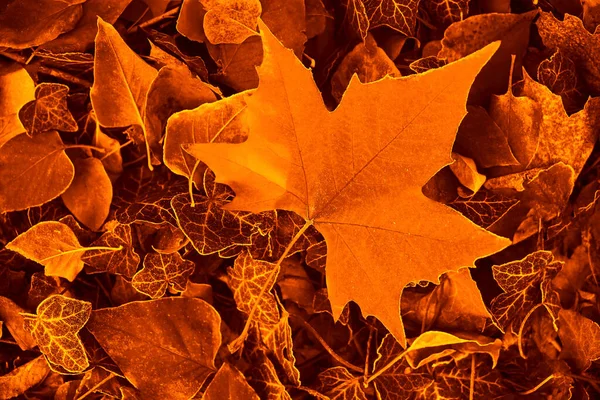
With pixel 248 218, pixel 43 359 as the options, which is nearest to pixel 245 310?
pixel 248 218

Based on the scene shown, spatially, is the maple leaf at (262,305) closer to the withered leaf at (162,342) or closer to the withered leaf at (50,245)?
the withered leaf at (162,342)

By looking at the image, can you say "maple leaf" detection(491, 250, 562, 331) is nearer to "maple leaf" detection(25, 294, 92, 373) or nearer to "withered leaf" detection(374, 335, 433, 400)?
"withered leaf" detection(374, 335, 433, 400)

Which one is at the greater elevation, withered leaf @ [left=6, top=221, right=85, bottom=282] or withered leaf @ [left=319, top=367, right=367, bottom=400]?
withered leaf @ [left=6, top=221, right=85, bottom=282]

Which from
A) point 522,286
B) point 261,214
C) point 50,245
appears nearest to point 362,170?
point 261,214

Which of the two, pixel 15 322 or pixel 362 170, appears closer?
pixel 362 170

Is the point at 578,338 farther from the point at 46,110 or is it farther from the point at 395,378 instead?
the point at 46,110

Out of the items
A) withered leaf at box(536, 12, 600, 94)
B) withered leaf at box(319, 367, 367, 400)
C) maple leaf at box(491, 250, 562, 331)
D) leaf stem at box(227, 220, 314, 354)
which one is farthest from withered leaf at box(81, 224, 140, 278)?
withered leaf at box(536, 12, 600, 94)

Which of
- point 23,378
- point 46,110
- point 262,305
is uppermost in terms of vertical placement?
point 46,110

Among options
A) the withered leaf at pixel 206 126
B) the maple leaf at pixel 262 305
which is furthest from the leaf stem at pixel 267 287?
the withered leaf at pixel 206 126
